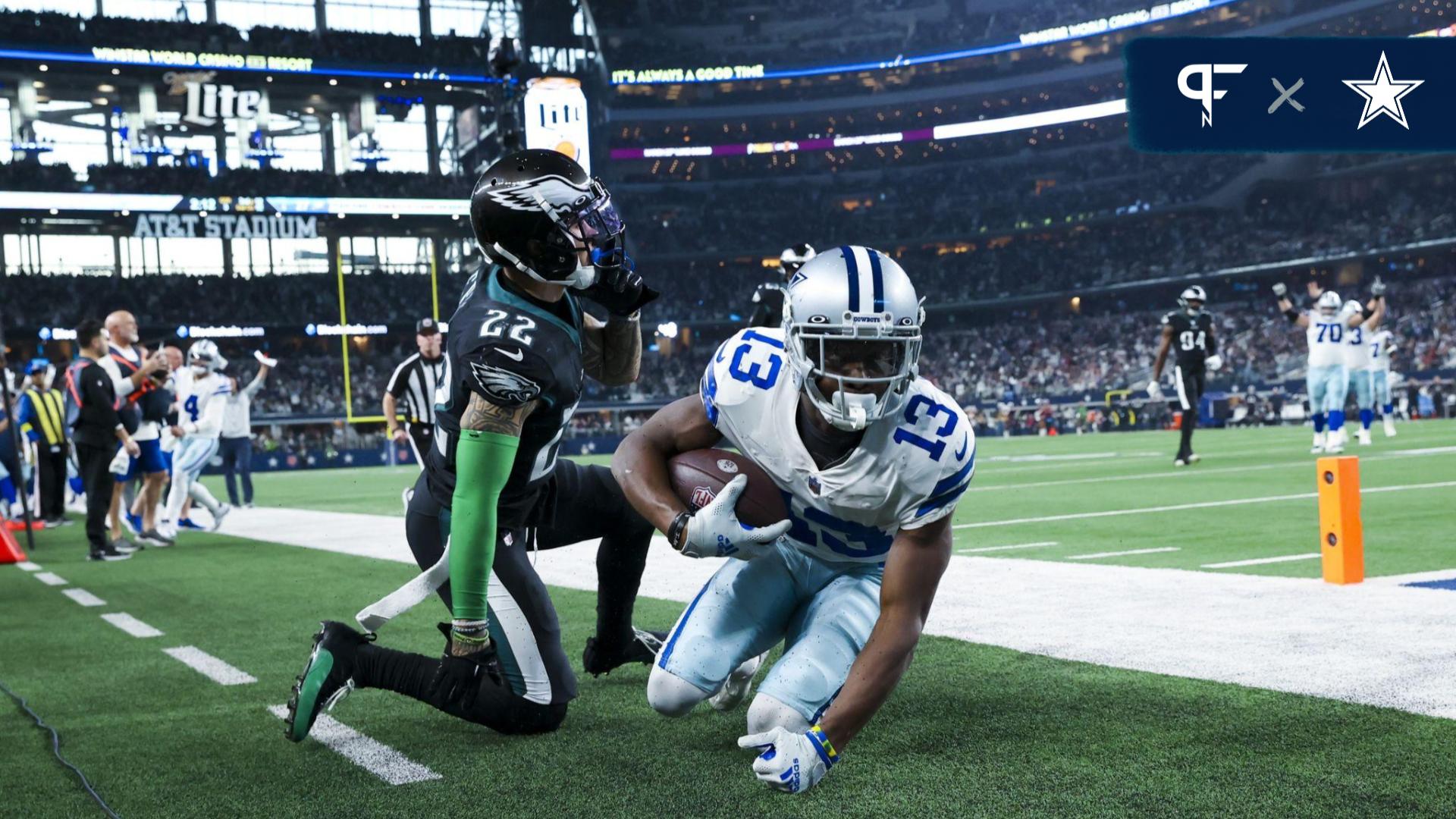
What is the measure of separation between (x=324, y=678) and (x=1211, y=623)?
3232 millimetres

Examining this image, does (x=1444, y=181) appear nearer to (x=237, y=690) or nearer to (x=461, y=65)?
(x=461, y=65)

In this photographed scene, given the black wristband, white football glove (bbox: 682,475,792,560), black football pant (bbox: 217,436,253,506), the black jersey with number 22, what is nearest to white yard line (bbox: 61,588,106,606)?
the black jersey with number 22

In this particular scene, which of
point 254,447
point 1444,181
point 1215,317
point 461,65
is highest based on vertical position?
point 461,65

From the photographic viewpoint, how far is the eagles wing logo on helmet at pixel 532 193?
11.7ft

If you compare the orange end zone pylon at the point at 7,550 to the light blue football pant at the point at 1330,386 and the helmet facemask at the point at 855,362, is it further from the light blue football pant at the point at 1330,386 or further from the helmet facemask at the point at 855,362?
the light blue football pant at the point at 1330,386

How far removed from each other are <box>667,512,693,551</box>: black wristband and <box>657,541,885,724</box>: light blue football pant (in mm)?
470

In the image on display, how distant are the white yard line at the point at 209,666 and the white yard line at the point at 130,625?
55cm

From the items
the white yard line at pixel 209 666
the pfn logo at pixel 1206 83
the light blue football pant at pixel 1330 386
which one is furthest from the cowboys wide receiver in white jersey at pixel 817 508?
the light blue football pant at pixel 1330 386

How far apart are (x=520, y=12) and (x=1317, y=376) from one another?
37.1 m

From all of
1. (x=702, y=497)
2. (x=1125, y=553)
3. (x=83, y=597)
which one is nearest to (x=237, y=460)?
(x=83, y=597)

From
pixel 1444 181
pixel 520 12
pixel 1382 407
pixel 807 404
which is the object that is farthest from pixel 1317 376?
pixel 520 12

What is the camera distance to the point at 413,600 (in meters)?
3.75

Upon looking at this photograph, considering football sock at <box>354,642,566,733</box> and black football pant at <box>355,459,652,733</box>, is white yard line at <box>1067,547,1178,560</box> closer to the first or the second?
black football pant at <box>355,459,652,733</box>

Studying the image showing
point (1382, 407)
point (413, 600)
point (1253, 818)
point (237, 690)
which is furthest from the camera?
point (1382, 407)
